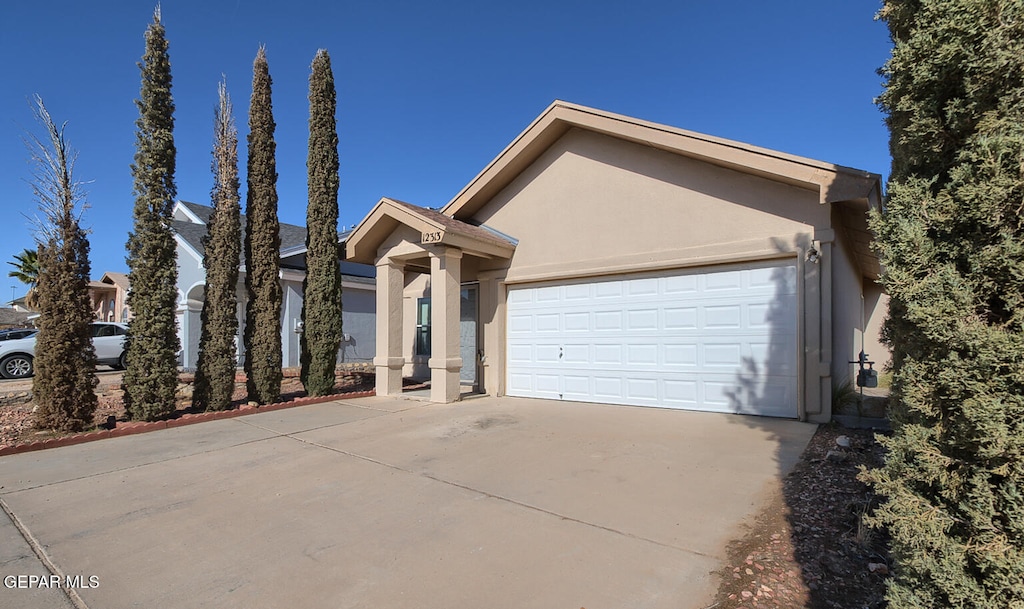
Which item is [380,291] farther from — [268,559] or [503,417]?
[268,559]

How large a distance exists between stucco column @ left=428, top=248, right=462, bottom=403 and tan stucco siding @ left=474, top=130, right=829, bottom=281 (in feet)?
4.74

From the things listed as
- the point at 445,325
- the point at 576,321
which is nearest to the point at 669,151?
the point at 576,321

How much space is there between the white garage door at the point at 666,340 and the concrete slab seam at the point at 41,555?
7.03 m

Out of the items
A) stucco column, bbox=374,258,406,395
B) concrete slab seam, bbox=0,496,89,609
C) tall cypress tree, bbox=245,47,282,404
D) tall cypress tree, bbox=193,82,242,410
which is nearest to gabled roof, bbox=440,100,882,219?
stucco column, bbox=374,258,406,395

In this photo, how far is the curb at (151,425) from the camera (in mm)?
5938

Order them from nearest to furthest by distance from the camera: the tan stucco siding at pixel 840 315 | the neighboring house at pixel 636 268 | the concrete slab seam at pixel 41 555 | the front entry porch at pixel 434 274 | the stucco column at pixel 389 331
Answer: the concrete slab seam at pixel 41 555
the tan stucco siding at pixel 840 315
the neighboring house at pixel 636 268
the front entry porch at pixel 434 274
the stucco column at pixel 389 331

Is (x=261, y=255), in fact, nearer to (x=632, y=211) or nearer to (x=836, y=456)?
(x=632, y=211)

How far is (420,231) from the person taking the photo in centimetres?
864

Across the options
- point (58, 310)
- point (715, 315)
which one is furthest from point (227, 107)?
point (715, 315)

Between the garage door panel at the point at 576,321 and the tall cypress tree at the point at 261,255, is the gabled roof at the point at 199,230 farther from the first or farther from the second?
the garage door panel at the point at 576,321

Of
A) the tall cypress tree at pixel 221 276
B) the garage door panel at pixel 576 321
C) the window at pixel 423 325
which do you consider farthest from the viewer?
the window at pixel 423 325

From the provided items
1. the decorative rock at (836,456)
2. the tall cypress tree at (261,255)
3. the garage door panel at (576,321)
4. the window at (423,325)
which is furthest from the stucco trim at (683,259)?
Result: the tall cypress tree at (261,255)

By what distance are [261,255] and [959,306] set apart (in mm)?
9171

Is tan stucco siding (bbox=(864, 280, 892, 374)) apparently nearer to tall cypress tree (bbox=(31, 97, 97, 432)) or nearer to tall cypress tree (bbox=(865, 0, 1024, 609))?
tall cypress tree (bbox=(865, 0, 1024, 609))
